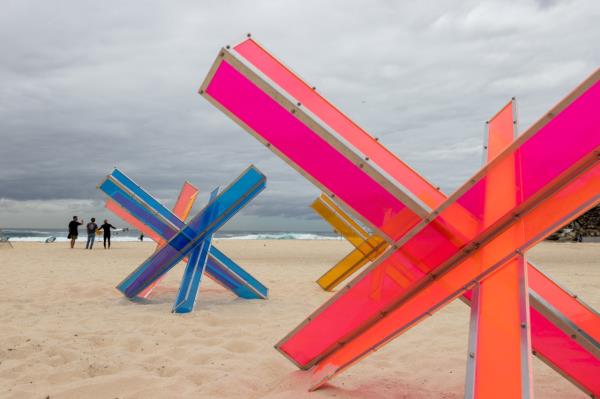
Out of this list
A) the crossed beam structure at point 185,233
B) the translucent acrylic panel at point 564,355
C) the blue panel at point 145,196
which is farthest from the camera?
the blue panel at point 145,196

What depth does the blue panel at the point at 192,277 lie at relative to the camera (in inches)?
218

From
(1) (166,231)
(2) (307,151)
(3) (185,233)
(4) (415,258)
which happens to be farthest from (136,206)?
(4) (415,258)

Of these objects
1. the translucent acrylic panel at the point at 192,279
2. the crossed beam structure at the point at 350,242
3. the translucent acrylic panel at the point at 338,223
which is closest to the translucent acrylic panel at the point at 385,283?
the crossed beam structure at the point at 350,242

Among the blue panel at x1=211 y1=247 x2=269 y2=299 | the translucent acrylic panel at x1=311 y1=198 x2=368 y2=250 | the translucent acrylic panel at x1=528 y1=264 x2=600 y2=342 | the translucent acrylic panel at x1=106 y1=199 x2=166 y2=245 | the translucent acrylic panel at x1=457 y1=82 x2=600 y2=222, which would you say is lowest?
the translucent acrylic panel at x1=528 y1=264 x2=600 y2=342

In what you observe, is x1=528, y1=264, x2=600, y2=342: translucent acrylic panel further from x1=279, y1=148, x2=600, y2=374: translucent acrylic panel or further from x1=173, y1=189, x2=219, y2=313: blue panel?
x1=173, y1=189, x2=219, y2=313: blue panel

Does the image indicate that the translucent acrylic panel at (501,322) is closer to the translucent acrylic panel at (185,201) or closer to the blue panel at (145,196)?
the blue panel at (145,196)

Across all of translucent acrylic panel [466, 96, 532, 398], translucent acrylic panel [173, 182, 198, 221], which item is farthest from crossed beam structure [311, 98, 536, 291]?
translucent acrylic panel [466, 96, 532, 398]

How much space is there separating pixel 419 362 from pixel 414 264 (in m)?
1.55

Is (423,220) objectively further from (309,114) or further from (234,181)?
(234,181)

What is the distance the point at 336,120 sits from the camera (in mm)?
2430

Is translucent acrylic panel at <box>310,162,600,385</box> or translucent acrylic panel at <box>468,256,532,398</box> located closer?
translucent acrylic panel at <box>468,256,532,398</box>

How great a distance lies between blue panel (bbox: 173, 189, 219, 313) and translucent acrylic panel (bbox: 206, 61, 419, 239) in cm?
336

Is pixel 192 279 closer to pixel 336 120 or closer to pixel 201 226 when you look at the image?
pixel 201 226

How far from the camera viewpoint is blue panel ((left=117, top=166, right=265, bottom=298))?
5609mm
